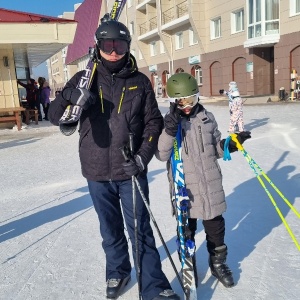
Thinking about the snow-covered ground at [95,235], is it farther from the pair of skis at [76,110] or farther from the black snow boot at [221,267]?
the pair of skis at [76,110]

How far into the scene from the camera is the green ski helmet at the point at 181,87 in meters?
Answer: 2.46

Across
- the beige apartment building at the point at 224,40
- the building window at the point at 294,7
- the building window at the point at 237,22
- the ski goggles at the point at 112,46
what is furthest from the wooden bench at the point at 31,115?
the building window at the point at 237,22

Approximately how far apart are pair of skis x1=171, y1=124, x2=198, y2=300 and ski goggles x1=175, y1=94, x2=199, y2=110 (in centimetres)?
15

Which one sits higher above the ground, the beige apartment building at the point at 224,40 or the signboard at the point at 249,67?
the beige apartment building at the point at 224,40

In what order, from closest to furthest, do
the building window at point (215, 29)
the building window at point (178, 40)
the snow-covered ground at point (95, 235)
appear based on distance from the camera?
the snow-covered ground at point (95, 235), the building window at point (215, 29), the building window at point (178, 40)

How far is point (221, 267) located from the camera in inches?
106

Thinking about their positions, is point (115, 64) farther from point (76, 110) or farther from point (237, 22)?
point (237, 22)

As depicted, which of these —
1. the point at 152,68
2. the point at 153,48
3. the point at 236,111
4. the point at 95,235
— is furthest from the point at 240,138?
the point at 153,48

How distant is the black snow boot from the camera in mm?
2668

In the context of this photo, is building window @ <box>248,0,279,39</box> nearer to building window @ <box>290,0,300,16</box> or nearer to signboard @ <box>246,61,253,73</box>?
building window @ <box>290,0,300,16</box>

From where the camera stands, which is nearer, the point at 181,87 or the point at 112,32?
the point at 112,32

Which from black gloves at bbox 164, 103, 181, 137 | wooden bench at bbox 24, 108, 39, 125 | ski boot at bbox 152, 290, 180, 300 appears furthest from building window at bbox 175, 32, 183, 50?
ski boot at bbox 152, 290, 180, 300

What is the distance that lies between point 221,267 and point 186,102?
1.30 meters

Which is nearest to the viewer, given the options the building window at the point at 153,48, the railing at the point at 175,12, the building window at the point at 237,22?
the building window at the point at 237,22
